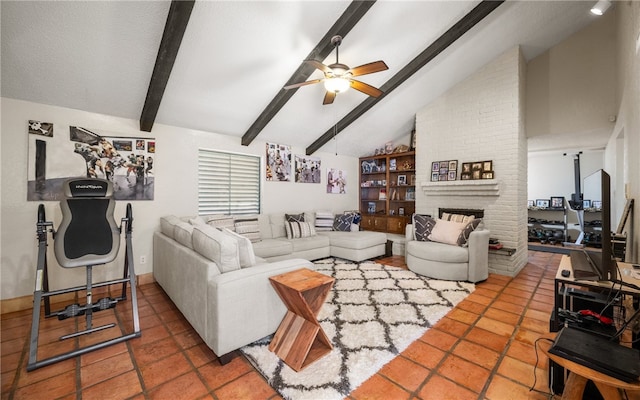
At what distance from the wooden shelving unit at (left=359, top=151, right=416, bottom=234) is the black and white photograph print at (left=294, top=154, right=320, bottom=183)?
141cm

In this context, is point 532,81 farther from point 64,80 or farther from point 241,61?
point 64,80

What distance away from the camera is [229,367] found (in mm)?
1758

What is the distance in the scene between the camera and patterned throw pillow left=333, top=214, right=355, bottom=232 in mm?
4906

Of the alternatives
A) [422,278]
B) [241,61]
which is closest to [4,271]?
[241,61]

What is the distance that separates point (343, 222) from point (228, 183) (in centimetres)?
219

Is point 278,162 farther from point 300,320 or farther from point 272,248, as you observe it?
point 300,320

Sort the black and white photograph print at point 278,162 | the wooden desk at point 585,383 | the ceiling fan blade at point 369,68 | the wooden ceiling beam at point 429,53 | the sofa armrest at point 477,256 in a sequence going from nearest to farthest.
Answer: the wooden desk at point 585,383 → the ceiling fan blade at point 369,68 → the wooden ceiling beam at point 429,53 → the sofa armrest at point 477,256 → the black and white photograph print at point 278,162

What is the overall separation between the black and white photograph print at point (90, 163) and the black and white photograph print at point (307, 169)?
97.3 inches

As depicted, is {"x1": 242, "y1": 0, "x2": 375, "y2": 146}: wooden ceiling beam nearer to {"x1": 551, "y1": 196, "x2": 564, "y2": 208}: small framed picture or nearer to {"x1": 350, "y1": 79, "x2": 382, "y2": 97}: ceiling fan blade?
{"x1": 350, "y1": 79, "x2": 382, "y2": 97}: ceiling fan blade

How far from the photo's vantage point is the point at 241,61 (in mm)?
2887

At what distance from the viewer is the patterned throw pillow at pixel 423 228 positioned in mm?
3870

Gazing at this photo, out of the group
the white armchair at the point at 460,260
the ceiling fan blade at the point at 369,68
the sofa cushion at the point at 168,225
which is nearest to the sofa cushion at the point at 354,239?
the white armchair at the point at 460,260

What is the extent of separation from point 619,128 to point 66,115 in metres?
6.61

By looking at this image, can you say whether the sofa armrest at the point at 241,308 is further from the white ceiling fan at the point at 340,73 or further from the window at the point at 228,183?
the window at the point at 228,183
